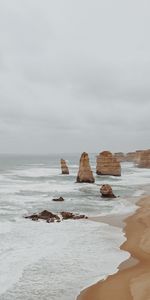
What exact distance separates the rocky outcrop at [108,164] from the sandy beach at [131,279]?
149 ft

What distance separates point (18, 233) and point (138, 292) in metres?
10.4

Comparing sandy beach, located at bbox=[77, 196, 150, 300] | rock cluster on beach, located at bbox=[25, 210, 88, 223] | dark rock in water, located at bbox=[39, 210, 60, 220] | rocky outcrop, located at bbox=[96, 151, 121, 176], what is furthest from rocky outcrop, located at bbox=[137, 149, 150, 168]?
sandy beach, located at bbox=[77, 196, 150, 300]

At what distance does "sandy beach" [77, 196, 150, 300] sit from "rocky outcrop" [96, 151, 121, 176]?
4554cm

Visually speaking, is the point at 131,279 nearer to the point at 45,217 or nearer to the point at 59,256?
the point at 59,256

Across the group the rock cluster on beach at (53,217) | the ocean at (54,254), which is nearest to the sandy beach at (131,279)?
the ocean at (54,254)

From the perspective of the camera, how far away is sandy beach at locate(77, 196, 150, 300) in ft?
40.5

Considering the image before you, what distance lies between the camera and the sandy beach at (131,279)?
40.5ft

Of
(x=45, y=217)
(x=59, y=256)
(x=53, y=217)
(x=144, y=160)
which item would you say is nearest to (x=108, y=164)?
(x=144, y=160)

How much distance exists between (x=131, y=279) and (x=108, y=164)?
54.9m

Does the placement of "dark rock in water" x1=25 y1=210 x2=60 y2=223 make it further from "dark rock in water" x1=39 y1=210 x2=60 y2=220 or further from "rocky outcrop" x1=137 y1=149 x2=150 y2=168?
"rocky outcrop" x1=137 y1=149 x2=150 y2=168

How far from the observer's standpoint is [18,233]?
69.8 ft

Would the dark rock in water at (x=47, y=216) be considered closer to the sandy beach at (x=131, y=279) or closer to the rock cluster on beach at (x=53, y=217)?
the rock cluster on beach at (x=53, y=217)

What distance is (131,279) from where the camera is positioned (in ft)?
45.1

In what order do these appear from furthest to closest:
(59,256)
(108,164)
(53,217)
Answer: (108,164) → (53,217) → (59,256)
